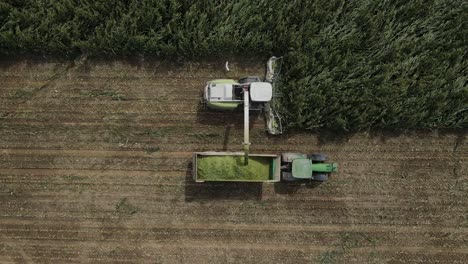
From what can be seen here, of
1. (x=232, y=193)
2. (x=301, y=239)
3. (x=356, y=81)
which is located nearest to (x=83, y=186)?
(x=232, y=193)

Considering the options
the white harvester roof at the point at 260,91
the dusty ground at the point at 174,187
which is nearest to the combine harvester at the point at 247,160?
the white harvester roof at the point at 260,91

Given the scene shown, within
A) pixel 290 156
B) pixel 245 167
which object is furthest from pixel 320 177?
pixel 245 167

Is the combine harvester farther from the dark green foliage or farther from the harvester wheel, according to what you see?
the dark green foliage

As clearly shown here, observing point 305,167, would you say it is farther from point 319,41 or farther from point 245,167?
point 319,41

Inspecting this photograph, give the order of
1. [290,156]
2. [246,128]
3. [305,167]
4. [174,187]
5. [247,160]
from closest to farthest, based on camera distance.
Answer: [246,128]
[247,160]
[305,167]
[290,156]
[174,187]

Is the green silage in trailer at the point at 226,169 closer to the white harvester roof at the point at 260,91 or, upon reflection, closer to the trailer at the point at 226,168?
the trailer at the point at 226,168

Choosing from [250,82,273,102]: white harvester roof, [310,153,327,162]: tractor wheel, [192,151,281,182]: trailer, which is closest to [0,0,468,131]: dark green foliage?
[250,82,273,102]: white harvester roof

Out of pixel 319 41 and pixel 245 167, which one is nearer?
pixel 245 167
